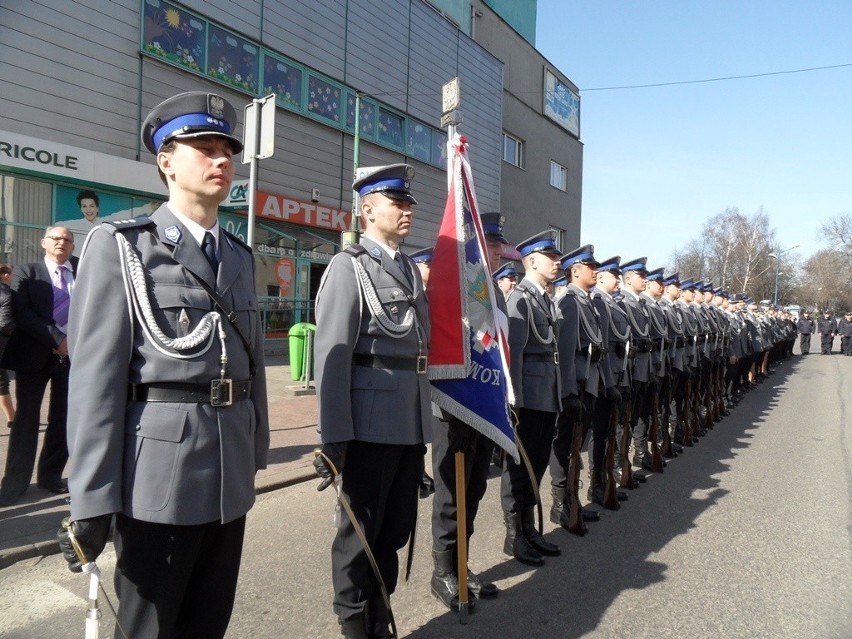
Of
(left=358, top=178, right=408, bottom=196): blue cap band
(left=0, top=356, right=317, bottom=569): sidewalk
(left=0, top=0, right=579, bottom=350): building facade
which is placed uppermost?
(left=0, top=0, right=579, bottom=350): building facade

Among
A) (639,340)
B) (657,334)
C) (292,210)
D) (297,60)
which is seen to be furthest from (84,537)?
(297,60)

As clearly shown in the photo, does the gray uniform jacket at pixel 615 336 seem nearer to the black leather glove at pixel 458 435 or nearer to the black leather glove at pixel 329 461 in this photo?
the black leather glove at pixel 458 435

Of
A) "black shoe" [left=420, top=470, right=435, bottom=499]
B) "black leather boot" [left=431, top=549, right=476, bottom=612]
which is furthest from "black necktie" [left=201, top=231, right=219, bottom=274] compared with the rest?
"black shoe" [left=420, top=470, right=435, bottom=499]

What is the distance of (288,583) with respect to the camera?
364 cm

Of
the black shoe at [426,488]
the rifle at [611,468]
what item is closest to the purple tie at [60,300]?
the black shoe at [426,488]

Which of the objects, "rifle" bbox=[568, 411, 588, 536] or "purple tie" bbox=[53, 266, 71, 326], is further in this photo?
"purple tie" bbox=[53, 266, 71, 326]

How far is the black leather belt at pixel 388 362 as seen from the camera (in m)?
2.82

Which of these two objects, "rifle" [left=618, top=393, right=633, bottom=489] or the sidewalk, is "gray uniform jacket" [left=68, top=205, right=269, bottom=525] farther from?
"rifle" [left=618, top=393, right=633, bottom=489]

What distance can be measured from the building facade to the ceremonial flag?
8541 mm

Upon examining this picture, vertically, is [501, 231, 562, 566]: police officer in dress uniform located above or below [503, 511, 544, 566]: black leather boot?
above

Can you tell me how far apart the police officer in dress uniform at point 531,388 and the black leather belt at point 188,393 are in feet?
7.75

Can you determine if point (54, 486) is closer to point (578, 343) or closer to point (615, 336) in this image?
point (578, 343)

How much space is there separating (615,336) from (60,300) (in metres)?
4.57

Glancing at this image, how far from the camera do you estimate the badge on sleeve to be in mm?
1926
